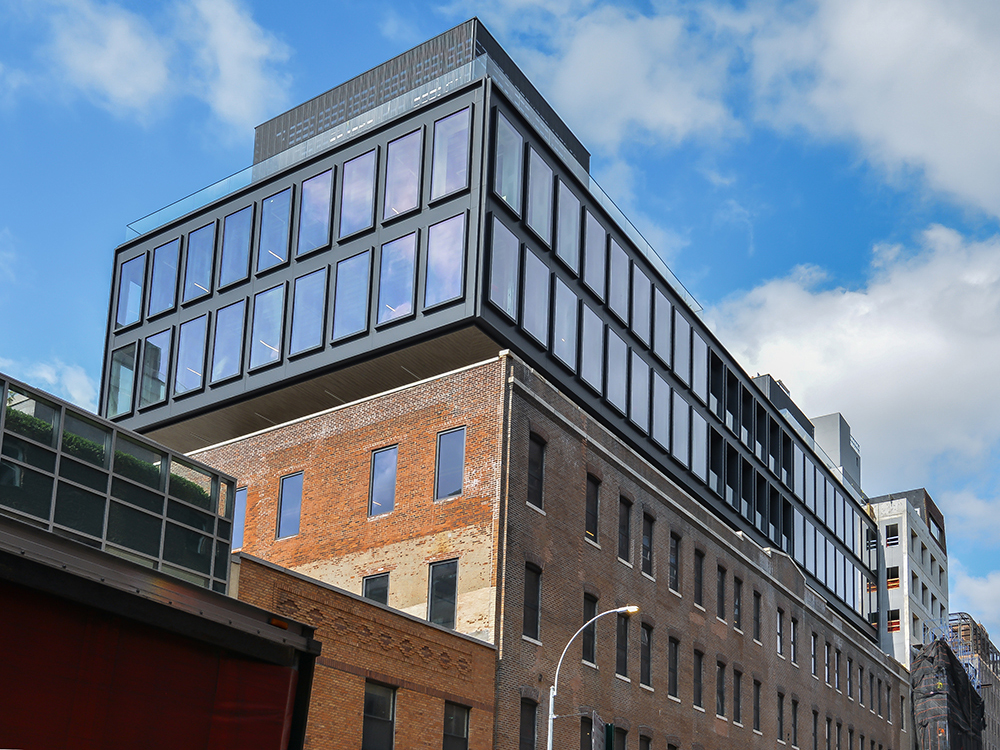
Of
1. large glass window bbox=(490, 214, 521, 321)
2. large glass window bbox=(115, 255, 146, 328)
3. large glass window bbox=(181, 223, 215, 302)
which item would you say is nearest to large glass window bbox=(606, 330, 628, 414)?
large glass window bbox=(490, 214, 521, 321)

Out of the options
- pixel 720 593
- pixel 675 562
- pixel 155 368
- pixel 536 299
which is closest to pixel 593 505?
pixel 675 562

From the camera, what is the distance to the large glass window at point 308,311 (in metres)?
41.8

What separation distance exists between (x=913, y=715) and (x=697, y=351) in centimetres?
3795

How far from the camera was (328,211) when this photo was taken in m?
43.2

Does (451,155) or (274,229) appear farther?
(274,229)

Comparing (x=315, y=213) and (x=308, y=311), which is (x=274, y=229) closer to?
(x=315, y=213)

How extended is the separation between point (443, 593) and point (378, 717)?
19.8 feet

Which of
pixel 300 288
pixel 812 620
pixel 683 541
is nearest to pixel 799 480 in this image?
pixel 812 620

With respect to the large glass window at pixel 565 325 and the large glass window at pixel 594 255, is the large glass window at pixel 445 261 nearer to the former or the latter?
the large glass window at pixel 565 325

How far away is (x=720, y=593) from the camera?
47.4 m

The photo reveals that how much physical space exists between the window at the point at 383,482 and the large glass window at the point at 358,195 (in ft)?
31.8

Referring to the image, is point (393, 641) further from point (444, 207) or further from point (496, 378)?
point (444, 207)

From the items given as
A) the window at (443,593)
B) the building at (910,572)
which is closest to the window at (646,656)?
the window at (443,593)

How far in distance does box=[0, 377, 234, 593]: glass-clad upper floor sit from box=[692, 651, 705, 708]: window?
23.7 metres
